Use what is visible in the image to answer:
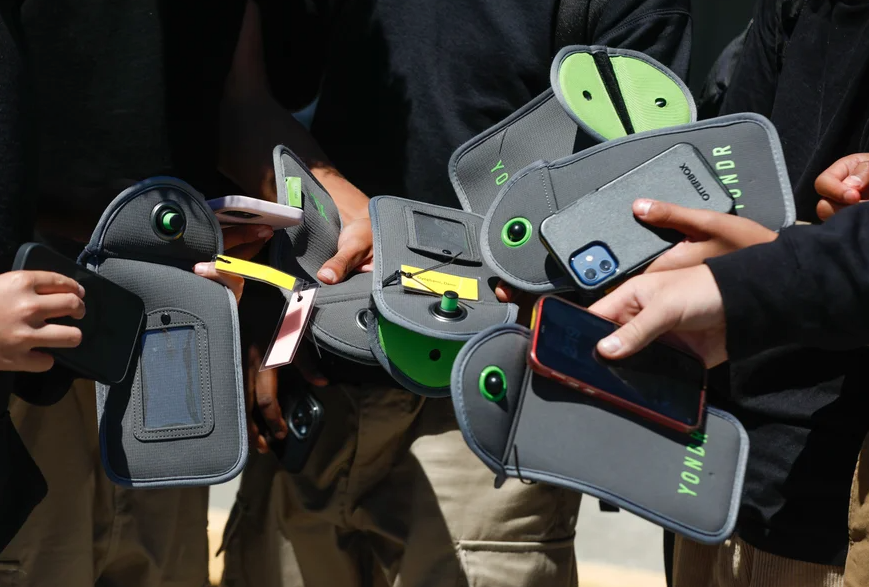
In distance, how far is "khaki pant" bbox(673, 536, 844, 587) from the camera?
1.08 meters

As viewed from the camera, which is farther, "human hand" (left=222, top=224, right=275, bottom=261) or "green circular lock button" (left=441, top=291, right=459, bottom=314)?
"human hand" (left=222, top=224, right=275, bottom=261)

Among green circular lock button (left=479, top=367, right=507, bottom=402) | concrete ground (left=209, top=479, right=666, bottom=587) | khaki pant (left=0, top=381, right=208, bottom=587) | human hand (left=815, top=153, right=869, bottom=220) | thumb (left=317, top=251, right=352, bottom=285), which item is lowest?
concrete ground (left=209, top=479, right=666, bottom=587)

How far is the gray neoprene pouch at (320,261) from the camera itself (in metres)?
1.14

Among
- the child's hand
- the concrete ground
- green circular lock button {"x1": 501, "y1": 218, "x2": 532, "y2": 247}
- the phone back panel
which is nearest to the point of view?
the child's hand

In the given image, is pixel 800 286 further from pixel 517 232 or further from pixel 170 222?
pixel 170 222

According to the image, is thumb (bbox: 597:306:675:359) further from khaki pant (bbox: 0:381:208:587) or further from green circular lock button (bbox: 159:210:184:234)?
khaki pant (bbox: 0:381:208:587)

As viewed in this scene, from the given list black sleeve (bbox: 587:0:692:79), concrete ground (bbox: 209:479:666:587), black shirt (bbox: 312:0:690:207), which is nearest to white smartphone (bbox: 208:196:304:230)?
black shirt (bbox: 312:0:690:207)

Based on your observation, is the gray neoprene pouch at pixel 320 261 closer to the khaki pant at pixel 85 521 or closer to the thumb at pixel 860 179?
the khaki pant at pixel 85 521

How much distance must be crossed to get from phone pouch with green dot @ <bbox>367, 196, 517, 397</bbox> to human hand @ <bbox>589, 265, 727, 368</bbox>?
0.63ft

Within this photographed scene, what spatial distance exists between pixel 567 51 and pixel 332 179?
0.42 metres

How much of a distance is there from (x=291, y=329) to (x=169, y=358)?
0.15 m

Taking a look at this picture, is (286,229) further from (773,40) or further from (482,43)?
(773,40)

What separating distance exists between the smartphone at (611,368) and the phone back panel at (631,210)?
84 millimetres

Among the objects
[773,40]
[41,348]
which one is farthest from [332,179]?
[773,40]
